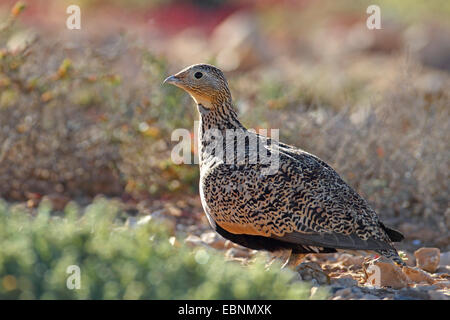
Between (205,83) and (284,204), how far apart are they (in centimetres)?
126

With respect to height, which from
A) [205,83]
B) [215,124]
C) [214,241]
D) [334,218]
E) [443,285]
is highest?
[205,83]

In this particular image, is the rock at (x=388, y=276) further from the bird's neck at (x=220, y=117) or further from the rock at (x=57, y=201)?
the rock at (x=57, y=201)

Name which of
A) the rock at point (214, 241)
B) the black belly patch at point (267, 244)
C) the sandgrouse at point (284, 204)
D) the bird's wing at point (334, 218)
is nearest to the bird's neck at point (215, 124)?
the sandgrouse at point (284, 204)

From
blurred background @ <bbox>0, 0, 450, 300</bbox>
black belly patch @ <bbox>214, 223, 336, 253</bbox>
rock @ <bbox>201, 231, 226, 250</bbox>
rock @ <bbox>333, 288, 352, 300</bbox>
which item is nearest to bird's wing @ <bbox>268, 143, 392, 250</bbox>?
black belly patch @ <bbox>214, 223, 336, 253</bbox>

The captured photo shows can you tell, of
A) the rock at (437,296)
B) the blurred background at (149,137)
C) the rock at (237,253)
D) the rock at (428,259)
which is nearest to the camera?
the rock at (437,296)

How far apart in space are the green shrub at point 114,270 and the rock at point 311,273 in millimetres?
757

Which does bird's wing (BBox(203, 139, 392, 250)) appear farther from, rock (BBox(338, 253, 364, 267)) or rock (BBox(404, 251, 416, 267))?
rock (BBox(404, 251, 416, 267))

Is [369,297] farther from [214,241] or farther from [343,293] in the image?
[214,241]

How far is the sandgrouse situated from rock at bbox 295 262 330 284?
79 millimetres

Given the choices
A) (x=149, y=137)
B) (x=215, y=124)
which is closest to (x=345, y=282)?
(x=215, y=124)

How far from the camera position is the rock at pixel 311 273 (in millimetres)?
5074

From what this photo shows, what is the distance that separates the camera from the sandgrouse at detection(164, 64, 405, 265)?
15.7 feet

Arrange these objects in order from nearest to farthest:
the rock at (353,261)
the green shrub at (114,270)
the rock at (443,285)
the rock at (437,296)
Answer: the green shrub at (114,270), the rock at (437,296), the rock at (443,285), the rock at (353,261)

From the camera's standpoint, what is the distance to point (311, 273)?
516cm
